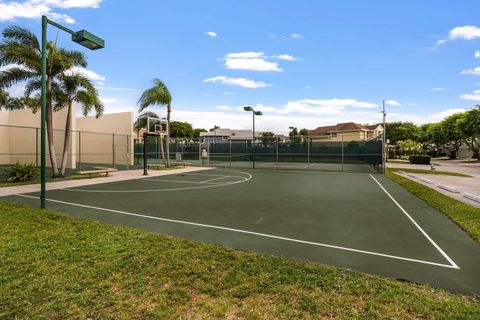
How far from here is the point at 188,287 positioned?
3271 millimetres

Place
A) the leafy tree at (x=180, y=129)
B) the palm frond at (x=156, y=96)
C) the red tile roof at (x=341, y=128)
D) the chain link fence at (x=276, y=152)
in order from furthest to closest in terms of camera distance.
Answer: the leafy tree at (x=180, y=129) → the red tile roof at (x=341, y=128) → the chain link fence at (x=276, y=152) → the palm frond at (x=156, y=96)

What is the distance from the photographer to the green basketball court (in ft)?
13.6

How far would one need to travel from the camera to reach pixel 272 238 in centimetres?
525

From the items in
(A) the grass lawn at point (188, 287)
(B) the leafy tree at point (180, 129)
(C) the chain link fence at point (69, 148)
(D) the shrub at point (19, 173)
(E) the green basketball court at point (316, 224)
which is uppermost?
(B) the leafy tree at point (180, 129)

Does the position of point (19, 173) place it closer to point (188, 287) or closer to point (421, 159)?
point (188, 287)

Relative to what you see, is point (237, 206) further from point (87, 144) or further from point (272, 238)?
point (87, 144)

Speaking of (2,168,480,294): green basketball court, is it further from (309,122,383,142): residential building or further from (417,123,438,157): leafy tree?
(417,123,438,157): leafy tree

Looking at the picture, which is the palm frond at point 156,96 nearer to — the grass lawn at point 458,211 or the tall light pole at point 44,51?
the tall light pole at point 44,51

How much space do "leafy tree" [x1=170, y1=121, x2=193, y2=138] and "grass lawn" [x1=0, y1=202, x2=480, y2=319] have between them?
73110 millimetres

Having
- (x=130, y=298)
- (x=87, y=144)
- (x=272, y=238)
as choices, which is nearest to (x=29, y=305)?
(x=130, y=298)

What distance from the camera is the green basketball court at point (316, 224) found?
4.14 meters

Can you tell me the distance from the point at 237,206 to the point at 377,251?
4.32m

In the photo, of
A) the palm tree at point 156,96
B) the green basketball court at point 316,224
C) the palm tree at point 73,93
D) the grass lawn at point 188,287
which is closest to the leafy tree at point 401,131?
the palm tree at point 156,96

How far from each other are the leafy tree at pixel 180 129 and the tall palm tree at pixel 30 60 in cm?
6071
